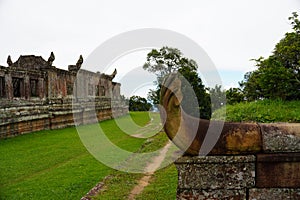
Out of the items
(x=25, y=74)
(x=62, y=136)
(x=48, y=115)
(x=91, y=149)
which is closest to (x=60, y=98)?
(x=48, y=115)

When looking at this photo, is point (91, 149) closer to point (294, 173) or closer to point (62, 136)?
point (62, 136)

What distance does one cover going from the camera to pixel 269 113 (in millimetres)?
9039

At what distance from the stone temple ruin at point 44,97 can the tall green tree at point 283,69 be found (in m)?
9.94

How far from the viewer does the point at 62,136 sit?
12.7 meters

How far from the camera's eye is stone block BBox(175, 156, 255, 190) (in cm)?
262

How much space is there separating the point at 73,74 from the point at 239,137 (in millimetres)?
16725

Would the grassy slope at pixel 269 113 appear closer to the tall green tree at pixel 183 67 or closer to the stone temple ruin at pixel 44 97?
the tall green tree at pixel 183 67

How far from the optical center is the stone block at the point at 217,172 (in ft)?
8.59

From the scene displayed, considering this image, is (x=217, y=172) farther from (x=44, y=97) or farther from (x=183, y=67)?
(x=44, y=97)

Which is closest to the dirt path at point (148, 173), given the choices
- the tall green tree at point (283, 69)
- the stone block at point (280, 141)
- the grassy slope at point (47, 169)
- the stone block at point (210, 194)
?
the grassy slope at point (47, 169)

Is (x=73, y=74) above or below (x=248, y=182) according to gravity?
above

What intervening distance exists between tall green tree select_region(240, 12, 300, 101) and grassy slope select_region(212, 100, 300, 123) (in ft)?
1.75

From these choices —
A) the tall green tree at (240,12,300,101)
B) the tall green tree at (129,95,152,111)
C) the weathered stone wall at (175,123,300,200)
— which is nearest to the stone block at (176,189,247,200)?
the weathered stone wall at (175,123,300,200)

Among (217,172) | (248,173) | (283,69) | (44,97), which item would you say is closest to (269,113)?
(283,69)
